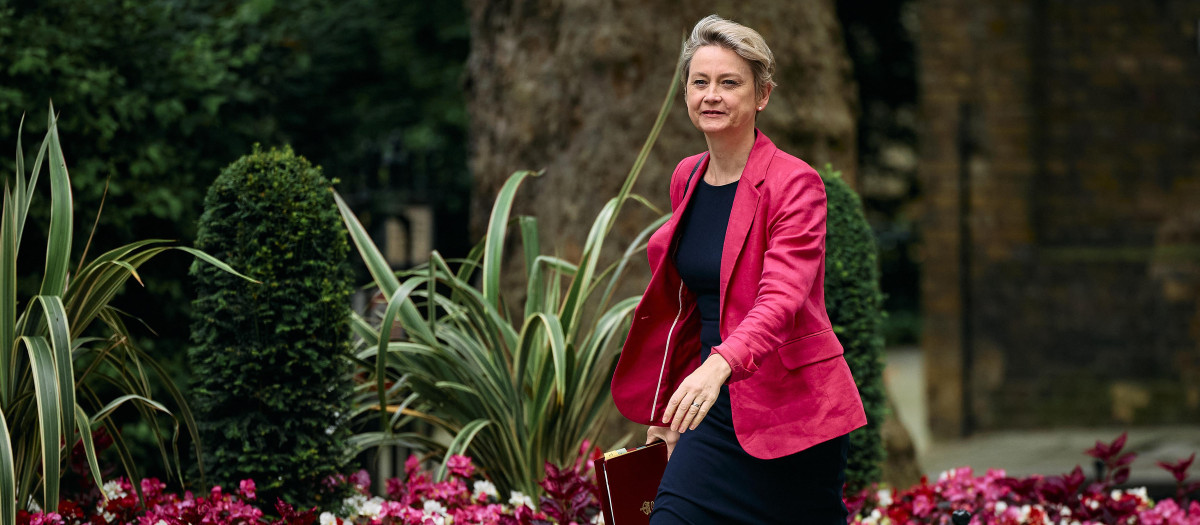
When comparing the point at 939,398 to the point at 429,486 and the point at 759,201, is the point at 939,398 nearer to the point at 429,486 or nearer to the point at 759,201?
the point at 429,486

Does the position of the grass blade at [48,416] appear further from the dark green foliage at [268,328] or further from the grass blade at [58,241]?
the dark green foliage at [268,328]

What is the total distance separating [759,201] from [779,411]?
42 cm

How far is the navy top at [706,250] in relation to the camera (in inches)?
101

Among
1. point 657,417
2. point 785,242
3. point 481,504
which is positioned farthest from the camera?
point 481,504

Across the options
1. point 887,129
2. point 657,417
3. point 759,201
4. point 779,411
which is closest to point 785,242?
point 759,201

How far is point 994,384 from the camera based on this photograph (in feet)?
32.7

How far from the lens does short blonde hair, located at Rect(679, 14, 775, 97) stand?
2516 millimetres

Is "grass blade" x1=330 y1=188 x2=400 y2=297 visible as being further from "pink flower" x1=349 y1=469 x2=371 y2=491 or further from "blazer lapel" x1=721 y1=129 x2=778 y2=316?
"blazer lapel" x1=721 y1=129 x2=778 y2=316

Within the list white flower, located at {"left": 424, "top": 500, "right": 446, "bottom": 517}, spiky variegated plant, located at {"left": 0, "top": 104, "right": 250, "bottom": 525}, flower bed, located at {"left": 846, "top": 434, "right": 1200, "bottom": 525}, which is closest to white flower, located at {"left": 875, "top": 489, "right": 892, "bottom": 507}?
flower bed, located at {"left": 846, "top": 434, "right": 1200, "bottom": 525}

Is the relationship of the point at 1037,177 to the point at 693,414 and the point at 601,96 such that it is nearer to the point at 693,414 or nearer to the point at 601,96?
the point at 601,96

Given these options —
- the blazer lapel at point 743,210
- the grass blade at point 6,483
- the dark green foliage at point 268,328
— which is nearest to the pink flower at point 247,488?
the dark green foliage at point 268,328

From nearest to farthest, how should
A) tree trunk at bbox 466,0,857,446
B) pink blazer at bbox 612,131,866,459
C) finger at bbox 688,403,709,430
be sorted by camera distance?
finger at bbox 688,403,709,430
pink blazer at bbox 612,131,866,459
tree trunk at bbox 466,0,857,446

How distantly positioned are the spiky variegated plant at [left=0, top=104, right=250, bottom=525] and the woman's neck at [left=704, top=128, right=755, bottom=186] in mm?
1227

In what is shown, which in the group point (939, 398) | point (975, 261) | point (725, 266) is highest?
point (725, 266)
